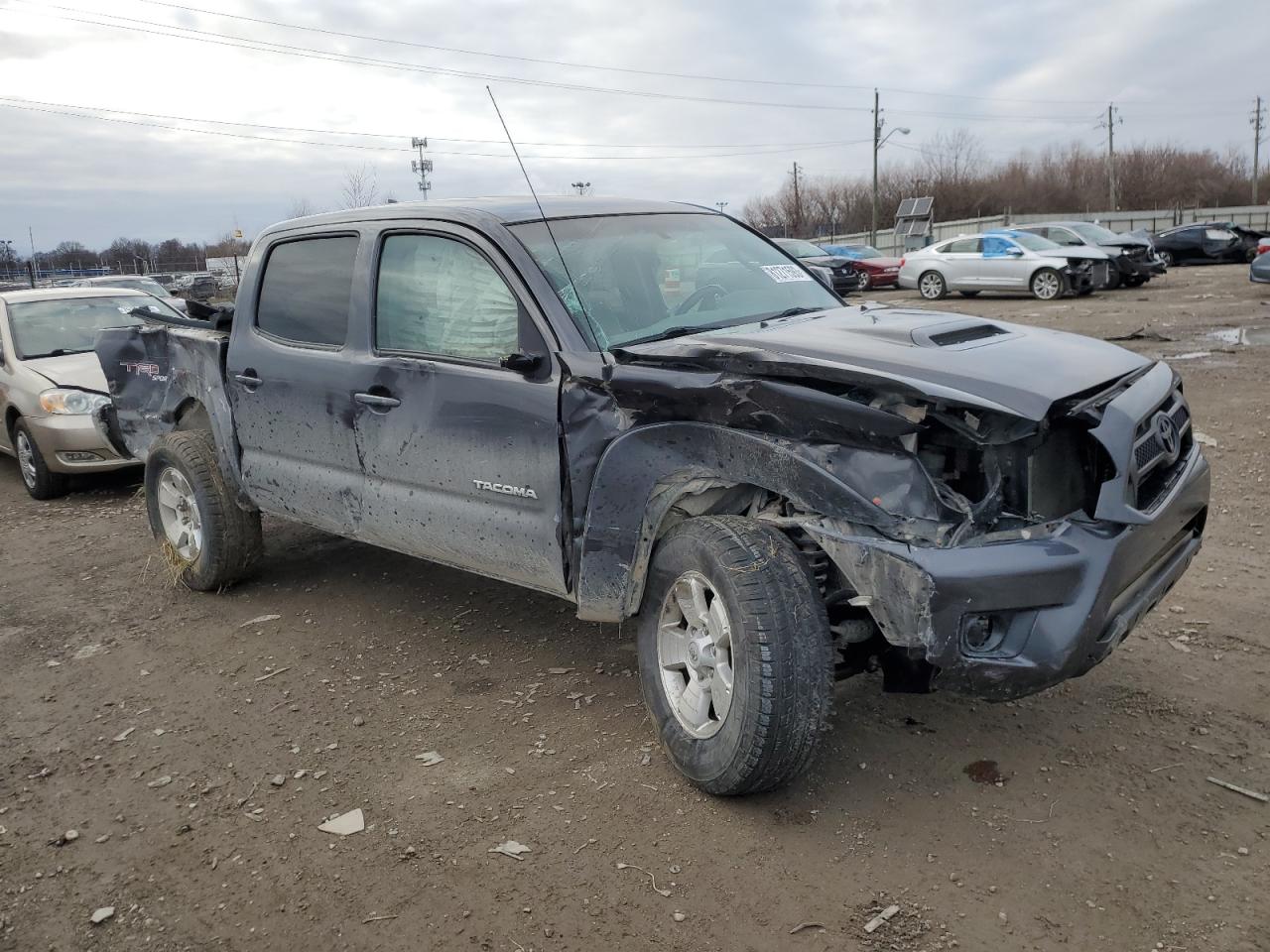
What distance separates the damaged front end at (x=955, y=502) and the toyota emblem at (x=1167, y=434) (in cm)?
1

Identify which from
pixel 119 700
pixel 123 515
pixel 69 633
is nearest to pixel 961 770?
pixel 119 700

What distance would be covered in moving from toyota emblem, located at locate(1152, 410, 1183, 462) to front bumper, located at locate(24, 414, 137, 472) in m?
7.24

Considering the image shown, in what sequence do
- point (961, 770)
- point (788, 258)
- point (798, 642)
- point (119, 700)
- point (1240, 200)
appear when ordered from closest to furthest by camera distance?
point (798, 642), point (961, 770), point (119, 700), point (788, 258), point (1240, 200)

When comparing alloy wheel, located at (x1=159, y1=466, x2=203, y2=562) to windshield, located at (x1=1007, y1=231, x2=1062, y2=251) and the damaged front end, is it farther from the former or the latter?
windshield, located at (x1=1007, y1=231, x2=1062, y2=251)

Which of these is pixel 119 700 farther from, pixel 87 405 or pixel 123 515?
pixel 87 405

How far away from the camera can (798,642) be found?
2.97m

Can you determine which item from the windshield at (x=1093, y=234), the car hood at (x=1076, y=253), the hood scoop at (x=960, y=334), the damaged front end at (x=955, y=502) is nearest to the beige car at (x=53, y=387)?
the damaged front end at (x=955, y=502)

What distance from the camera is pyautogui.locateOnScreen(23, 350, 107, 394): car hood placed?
8125 mm

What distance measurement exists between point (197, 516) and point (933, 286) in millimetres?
19277

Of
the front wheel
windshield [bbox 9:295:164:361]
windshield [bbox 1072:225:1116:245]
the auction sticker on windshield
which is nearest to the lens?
the auction sticker on windshield

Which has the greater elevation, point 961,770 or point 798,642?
point 798,642

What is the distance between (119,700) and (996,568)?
370 centimetres

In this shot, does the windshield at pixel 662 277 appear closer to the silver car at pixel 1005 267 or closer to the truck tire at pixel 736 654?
the truck tire at pixel 736 654

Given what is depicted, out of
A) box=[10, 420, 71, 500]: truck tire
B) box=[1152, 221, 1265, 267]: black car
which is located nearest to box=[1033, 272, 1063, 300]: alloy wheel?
box=[1152, 221, 1265, 267]: black car
